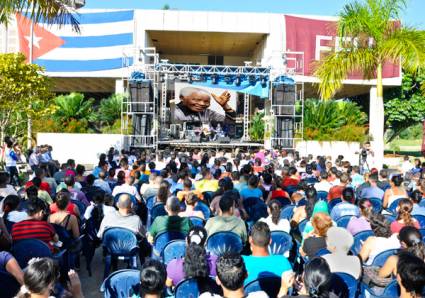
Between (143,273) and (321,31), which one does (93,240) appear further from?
(321,31)

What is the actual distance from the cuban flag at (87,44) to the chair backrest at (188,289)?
25.3 metres

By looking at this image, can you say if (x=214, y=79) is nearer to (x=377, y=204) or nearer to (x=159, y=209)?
(x=377, y=204)

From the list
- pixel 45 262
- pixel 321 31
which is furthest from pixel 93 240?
pixel 321 31

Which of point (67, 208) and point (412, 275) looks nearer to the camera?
point (412, 275)

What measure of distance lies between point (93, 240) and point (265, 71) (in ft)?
60.4

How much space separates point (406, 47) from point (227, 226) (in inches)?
390

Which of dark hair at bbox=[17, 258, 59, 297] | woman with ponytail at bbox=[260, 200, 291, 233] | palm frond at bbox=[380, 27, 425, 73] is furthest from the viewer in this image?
palm frond at bbox=[380, 27, 425, 73]

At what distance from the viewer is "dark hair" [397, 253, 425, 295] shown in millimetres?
2973

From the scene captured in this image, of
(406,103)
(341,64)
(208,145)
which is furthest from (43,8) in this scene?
(406,103)

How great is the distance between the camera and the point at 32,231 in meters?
4.64

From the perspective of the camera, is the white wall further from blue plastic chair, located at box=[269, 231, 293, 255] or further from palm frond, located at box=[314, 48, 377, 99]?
blue plastic chair, located at box=[269, 231, 293, 255]

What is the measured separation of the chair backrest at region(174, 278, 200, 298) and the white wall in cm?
1870

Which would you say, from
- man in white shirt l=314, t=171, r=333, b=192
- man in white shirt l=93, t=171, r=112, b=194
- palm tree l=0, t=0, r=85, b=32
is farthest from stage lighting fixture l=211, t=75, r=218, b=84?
man in white shirt l=93, t=171, r=112, b=194

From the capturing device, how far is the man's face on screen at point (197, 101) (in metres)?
28.7
